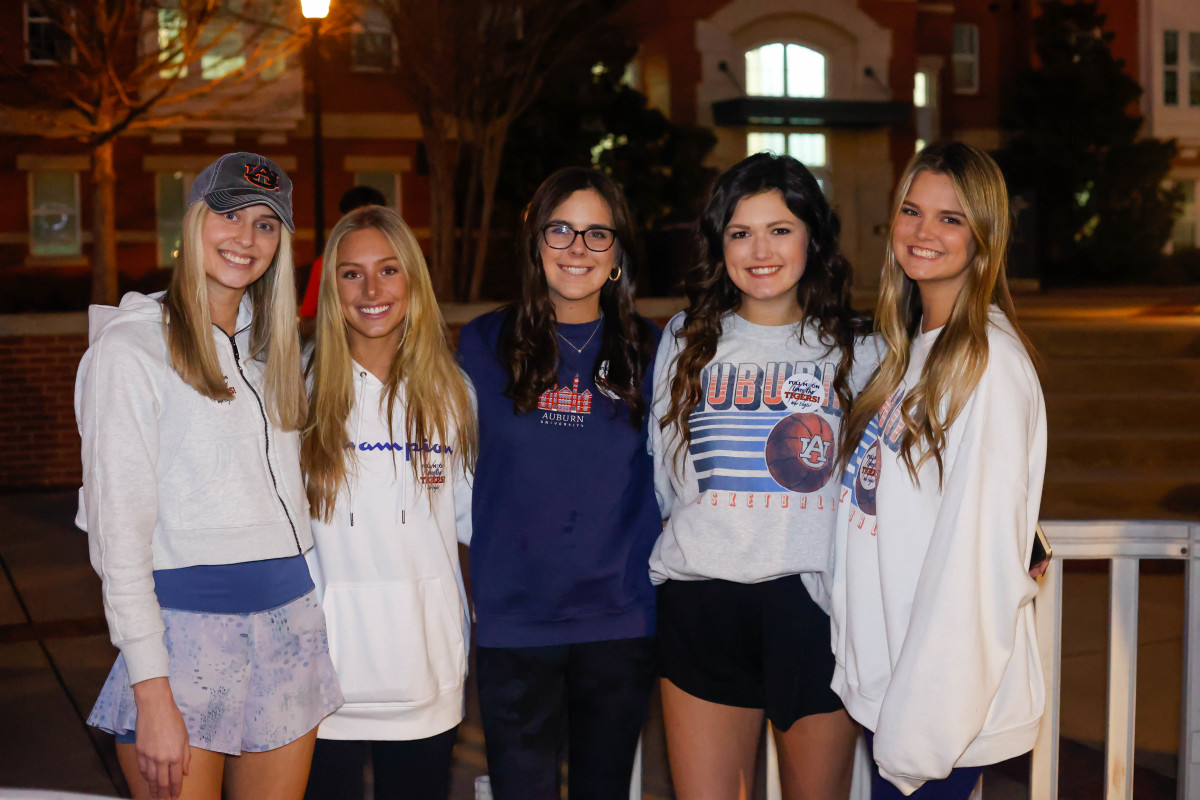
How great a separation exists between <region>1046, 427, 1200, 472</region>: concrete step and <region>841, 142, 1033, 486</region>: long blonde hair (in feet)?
24.0

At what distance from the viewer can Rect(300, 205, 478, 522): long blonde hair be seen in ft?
9.02

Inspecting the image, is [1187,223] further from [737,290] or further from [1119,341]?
[737,290]

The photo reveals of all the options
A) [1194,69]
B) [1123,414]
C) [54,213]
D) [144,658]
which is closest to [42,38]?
[54,213]

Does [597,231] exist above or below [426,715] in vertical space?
above

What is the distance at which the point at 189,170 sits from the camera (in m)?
18.7

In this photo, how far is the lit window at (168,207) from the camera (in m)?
18.7

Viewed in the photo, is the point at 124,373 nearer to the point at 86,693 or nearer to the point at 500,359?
the point at 500,359

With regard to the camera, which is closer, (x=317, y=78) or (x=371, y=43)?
(x=317, y=78)

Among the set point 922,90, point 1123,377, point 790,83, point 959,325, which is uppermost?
point 922,90

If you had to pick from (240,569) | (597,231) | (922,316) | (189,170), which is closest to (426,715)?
(240,569)

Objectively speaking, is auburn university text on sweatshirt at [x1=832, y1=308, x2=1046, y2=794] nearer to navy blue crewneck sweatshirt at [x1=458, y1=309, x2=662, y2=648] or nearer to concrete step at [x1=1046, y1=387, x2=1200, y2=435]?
navy blue crewneck sweatshirt at [x1=458, y1=309, x2=662, y2=648]

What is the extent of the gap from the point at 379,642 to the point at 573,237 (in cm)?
129

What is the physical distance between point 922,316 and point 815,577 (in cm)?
78

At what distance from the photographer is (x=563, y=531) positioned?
9.52ft
